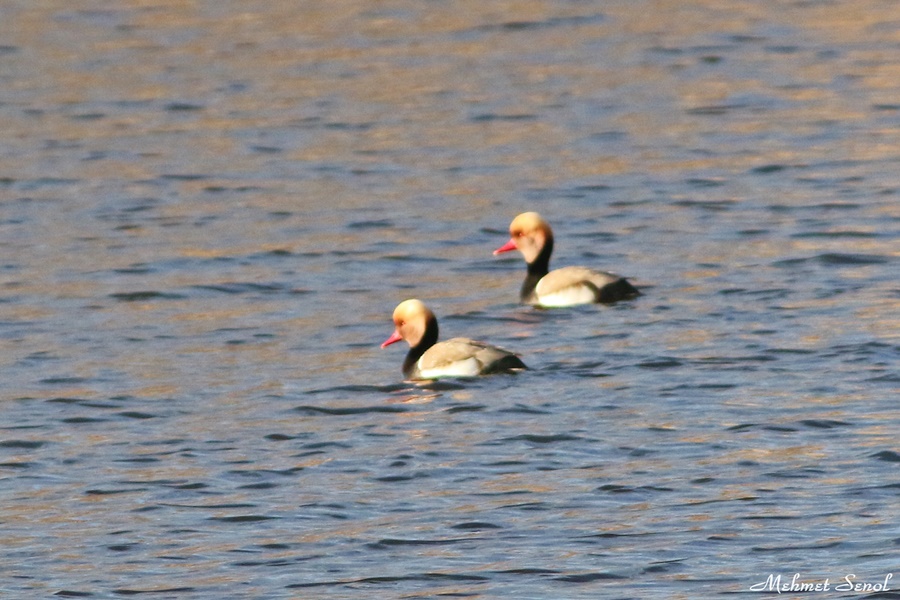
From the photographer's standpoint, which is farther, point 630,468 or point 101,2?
point 101,2

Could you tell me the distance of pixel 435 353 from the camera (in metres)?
13.9

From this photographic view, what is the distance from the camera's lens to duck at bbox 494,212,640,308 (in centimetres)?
1564

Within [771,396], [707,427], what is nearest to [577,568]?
[707,427]

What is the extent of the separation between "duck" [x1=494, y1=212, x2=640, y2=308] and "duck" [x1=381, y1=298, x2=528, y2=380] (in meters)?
1.73

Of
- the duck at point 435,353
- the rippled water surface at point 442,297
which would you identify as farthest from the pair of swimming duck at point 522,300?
the rippled water surface at point 442,297

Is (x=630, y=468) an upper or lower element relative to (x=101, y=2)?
lower

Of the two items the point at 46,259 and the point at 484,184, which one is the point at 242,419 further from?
the point at 484,184

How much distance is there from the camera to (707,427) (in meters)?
12.2

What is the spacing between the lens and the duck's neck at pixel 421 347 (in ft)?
46.5

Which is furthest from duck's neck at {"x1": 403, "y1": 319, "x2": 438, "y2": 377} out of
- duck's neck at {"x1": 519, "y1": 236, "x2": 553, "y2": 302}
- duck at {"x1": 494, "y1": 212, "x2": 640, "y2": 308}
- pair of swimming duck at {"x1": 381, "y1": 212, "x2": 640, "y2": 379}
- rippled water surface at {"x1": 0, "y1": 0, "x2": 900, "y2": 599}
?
duck's neck at {"x1": 519, "y1": 236, "x2": 553, "y2": 302}

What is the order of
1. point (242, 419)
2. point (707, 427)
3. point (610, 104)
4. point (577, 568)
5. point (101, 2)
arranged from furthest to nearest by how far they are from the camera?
point (101, 2)
point (610, 104)
point (242, 419)
point (707, 427)
point (577, 568)

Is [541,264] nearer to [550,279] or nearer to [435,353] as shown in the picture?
[550,279]

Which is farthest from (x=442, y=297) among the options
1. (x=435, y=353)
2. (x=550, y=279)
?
(x=435, y=353)

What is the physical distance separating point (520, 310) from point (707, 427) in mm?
4142
